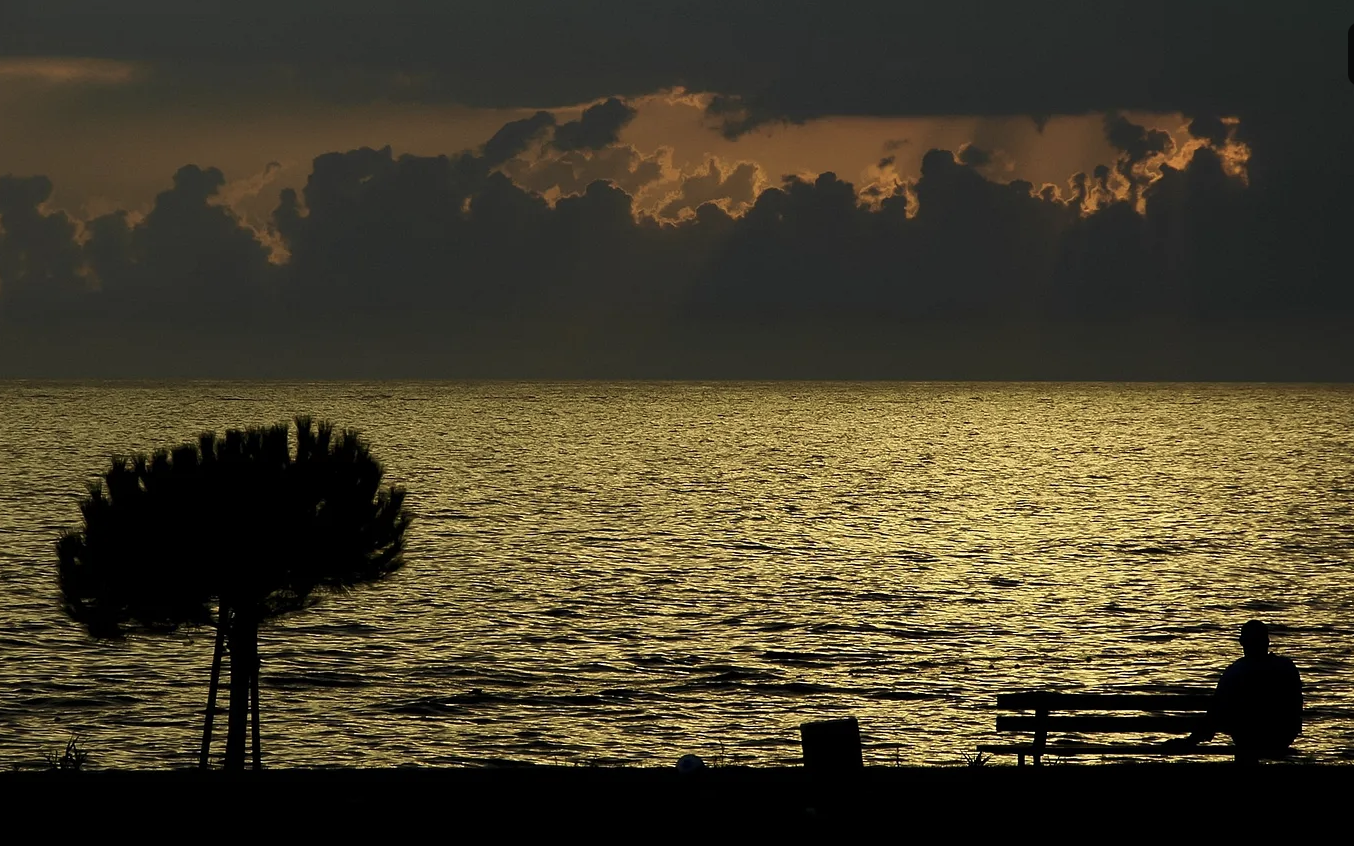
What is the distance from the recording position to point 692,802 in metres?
14.4

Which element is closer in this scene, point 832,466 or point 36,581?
point 36,581

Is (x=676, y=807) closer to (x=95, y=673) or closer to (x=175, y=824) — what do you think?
(x=175, y=824)

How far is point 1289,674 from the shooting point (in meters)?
16.3

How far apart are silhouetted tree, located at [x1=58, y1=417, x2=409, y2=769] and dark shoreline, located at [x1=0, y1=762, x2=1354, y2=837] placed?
14031mm

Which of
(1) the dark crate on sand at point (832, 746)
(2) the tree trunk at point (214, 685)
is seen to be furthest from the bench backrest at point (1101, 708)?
(2) the tree trunk at point (214, 685)

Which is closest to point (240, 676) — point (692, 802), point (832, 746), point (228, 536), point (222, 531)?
point (228, 536)

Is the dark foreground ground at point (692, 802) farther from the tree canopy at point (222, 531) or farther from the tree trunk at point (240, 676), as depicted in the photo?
the tree canopy at point (222, 531)

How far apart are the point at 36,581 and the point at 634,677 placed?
106 ft

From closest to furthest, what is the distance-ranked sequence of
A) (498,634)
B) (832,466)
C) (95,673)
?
(95,673), (498,634), (832,466)

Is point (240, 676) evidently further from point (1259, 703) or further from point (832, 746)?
point (1259, 703)

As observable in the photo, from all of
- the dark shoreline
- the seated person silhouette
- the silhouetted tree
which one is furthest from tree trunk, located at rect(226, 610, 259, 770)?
the seated person silhouette

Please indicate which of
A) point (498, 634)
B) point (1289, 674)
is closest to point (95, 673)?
point (498, 634)

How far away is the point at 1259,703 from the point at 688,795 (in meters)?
6.26

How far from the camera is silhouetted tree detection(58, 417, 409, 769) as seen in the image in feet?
98.4
